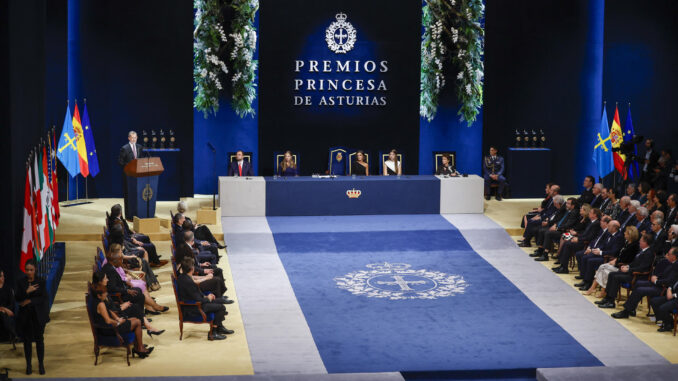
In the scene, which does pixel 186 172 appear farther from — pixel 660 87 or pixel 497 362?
pixel 497 362

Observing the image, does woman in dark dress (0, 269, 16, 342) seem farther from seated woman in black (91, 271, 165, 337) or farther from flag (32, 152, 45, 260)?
seated woman in black (91, 271, 165, 337)

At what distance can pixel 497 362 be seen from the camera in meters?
9.93

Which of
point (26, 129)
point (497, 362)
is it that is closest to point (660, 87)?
point (497, 362)

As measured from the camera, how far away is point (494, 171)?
19094 millimetres

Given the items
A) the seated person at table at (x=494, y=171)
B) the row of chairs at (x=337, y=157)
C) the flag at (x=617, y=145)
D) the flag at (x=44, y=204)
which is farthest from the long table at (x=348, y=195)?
the flag at (x=44, y=204)

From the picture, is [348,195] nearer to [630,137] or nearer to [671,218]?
[630,137]

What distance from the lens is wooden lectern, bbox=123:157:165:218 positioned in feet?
52.7

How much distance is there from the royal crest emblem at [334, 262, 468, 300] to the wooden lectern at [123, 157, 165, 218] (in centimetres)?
424

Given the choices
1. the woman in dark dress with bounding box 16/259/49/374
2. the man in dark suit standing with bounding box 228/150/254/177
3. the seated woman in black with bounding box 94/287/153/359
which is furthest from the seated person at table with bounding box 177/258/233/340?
the man in dark suit standing with bounding box 228/150/254/177

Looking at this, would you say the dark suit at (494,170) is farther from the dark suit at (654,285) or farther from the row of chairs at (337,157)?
the dark suit at (654,285)

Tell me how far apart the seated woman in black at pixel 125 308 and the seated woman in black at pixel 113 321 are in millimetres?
39

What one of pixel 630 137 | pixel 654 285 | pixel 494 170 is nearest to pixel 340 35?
pixel 494 170

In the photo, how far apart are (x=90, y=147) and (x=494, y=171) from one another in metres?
7.58

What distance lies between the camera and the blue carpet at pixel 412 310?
1009cm
